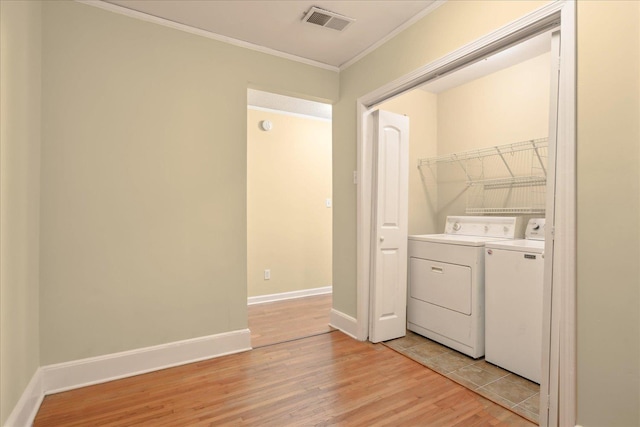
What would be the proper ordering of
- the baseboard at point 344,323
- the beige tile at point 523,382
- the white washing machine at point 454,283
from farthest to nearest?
the baseboard at point 344,323 < the white washing machine at point 454,283 < the beige tile at point 523,382

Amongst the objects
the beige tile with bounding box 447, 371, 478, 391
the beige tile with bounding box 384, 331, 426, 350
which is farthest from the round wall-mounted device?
the beige tile with bounding box 447, 371, 478, 391

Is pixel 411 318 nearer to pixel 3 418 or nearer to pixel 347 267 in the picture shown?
pixel 347 267

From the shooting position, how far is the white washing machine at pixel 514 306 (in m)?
2.21

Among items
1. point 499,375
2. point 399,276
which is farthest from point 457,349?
point 399,276

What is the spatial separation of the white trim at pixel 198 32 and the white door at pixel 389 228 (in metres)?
0.80

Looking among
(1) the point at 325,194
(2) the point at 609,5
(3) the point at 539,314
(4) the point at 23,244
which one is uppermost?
(2) the point at 609,5

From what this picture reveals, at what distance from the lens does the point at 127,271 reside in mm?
2326

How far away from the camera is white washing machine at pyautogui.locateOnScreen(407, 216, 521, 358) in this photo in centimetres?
261

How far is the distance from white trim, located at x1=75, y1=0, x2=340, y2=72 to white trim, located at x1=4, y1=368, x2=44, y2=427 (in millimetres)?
2355

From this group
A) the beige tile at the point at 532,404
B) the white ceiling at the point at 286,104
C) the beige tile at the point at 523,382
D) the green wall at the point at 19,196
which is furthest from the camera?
the white ceiling at the point at 286,104

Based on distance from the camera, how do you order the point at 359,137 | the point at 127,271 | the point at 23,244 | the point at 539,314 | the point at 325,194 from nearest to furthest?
the point at 23,244, the point at 539,314, the point at 127,271, the point at 359,137, the point at 325,194

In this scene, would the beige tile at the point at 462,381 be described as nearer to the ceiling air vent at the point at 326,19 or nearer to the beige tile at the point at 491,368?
the beige tile at the point at 491,368

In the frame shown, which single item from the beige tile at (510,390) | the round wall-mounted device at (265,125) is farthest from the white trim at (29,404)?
the round wall-mounted device at (265,125)

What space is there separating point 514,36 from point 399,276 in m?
1.99
